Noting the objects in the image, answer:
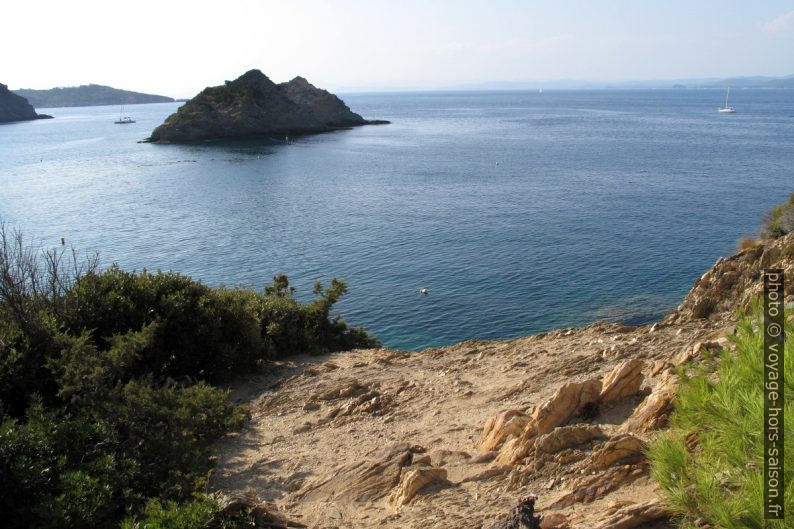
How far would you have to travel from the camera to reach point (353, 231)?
52.1 meters

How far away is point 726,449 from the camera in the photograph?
6.31 metres

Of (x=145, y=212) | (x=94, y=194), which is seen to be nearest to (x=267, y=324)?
(x=145, y=212)

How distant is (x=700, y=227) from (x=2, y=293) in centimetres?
4662

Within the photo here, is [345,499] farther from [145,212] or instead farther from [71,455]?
[145,212]

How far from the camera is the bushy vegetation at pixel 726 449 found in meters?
5.76

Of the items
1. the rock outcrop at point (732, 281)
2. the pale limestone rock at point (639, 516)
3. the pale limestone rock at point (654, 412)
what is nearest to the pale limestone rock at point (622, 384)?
the pale limestone rock at point (654, 412)

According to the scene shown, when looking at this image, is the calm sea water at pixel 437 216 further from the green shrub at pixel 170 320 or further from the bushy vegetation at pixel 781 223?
the green shrub at pixel 170 320

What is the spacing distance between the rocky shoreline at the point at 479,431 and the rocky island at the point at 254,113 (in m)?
111

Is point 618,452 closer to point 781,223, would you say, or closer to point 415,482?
point 415,482

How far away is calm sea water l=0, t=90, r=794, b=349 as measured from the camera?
36094mm

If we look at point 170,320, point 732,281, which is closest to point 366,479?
point 170,320

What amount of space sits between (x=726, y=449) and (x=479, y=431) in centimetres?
761

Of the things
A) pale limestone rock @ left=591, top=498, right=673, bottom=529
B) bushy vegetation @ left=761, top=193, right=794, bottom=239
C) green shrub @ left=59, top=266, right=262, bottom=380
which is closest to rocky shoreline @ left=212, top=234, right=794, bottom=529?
pale limestone rock @ left=591, top=498, right=673, bottom=529

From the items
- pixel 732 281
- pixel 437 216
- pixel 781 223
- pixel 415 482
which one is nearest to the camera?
pixel 415 482
